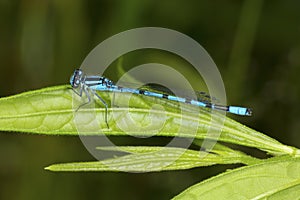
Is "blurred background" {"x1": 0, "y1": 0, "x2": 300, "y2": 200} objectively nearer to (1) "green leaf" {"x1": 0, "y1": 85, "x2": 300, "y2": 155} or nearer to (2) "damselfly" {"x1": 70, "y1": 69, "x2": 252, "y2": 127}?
(2) "damselfly" {"x1": 70, "y1": 69, "x2": 252, "y2": 127}

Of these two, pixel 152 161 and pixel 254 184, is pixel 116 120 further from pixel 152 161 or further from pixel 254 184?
pixel 254 184

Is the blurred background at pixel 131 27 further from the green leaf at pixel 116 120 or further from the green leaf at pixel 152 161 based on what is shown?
the green leaf at pixel 152 161

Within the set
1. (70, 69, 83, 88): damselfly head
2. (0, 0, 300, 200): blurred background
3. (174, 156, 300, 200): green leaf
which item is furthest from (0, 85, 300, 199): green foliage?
(0, 0, 300, 200): blurred background

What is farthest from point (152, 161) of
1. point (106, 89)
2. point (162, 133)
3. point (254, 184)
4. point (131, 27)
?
point (131, 27)

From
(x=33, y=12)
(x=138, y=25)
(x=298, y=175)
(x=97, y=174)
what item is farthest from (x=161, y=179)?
(x=298, y=175)

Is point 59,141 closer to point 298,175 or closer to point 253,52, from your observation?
point 253,52
